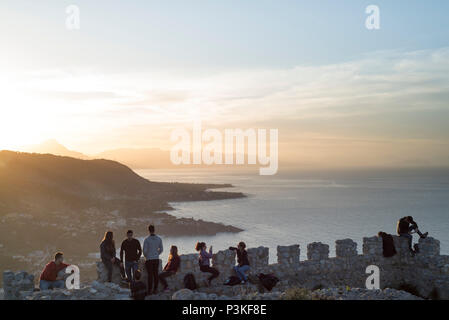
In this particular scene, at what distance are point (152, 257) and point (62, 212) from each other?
47.2m

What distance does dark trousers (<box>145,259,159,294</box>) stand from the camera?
42.8 feet

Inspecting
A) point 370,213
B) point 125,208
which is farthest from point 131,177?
point 370,213

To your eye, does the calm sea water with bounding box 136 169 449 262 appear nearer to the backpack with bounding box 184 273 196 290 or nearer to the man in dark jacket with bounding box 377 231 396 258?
the man in dark jacket with bounding box 377 231 396 258

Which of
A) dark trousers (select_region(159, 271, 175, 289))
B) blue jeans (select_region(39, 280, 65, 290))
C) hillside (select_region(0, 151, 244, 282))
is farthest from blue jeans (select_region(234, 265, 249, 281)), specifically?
hillside (select_region(0, 151, 244, 282))

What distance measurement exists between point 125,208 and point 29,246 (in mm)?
36726

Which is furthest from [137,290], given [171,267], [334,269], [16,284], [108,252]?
[334,269]

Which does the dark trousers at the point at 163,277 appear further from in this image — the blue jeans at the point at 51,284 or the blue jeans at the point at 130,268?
the blue jeans at the point at 51,284

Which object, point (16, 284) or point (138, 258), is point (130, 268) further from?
point (16, 284)

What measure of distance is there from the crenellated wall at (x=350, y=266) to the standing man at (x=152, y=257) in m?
1.47

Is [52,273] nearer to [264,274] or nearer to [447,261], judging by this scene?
[264,274]

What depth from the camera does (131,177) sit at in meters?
125

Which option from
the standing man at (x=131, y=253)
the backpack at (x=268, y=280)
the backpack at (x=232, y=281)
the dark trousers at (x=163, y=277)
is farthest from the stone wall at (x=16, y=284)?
the backpack at (x=268, y=280)

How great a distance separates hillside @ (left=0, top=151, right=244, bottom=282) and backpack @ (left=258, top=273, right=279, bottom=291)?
2379 cm
